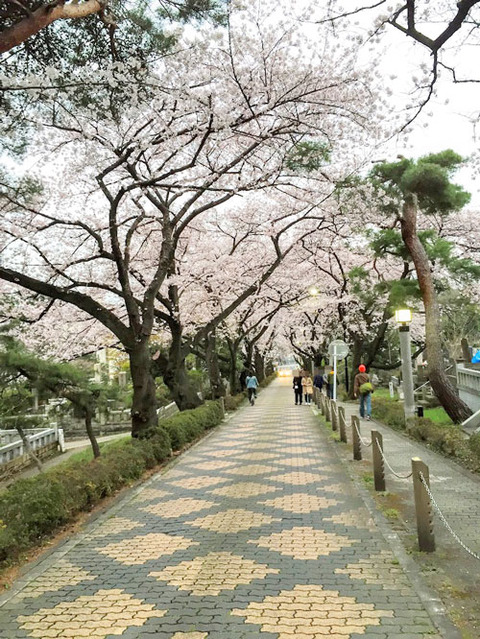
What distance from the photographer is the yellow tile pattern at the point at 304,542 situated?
495cm

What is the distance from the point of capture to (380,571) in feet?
14.5

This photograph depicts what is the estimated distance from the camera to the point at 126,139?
29.4ft

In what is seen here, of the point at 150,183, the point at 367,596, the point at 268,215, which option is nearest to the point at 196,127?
the point at 150,183

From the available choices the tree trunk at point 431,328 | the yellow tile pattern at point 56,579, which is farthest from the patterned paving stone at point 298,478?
the tree trunk at point 431,328

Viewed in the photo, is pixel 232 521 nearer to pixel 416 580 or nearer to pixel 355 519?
pixel 355 519

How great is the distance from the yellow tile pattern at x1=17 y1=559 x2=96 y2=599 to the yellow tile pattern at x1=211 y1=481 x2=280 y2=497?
3.03m

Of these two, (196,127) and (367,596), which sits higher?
(196,127)

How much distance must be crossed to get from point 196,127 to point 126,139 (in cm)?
176

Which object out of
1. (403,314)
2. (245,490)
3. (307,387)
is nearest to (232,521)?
(245,490)

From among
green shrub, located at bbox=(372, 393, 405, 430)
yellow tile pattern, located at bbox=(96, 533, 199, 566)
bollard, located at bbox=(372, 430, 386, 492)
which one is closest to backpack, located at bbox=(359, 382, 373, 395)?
green shrub, located at bbox=(372, 393, 405, 430)

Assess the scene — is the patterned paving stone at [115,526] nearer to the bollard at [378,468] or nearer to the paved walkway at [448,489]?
the bollard at [378,468]

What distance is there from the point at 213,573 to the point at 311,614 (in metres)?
1.10

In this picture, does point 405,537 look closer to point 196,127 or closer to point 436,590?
point 436,590

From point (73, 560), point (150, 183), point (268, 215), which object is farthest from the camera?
point (268, 215)
